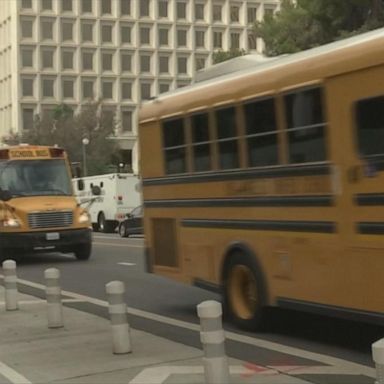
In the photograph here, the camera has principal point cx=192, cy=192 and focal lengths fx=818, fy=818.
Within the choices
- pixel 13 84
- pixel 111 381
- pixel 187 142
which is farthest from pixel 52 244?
pixel 13 84

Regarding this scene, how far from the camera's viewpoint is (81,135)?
223ft

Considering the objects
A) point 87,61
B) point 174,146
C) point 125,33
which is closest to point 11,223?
point 174,146

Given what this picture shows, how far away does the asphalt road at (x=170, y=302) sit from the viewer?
362 inches

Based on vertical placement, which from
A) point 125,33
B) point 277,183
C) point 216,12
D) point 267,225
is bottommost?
point 267,225

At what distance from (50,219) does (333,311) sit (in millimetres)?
13238

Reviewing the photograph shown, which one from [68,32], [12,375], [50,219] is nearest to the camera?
[12,375]

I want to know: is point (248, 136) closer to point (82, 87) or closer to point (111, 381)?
point (111, 381)

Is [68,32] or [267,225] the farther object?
[68,32]

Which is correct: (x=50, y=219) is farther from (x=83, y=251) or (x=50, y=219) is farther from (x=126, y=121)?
(x=126, y=121)

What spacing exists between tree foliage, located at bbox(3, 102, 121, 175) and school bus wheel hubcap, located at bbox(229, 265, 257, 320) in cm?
5601

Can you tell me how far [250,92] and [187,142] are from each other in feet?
5.02

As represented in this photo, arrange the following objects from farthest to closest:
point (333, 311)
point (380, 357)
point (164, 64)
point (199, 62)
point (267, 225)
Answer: point (199, 62), point (164, 64), point (267, 225), point (333, 311), point (380, 357)

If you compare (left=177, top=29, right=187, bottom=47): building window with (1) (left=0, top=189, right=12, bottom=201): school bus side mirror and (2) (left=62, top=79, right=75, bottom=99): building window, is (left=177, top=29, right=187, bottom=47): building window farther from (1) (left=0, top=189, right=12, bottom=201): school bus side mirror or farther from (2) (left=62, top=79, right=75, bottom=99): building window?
(1) (left=0, top=189, right=12, bottom=201): school bus side mirror

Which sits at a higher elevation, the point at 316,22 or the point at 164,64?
the point at 164,64
